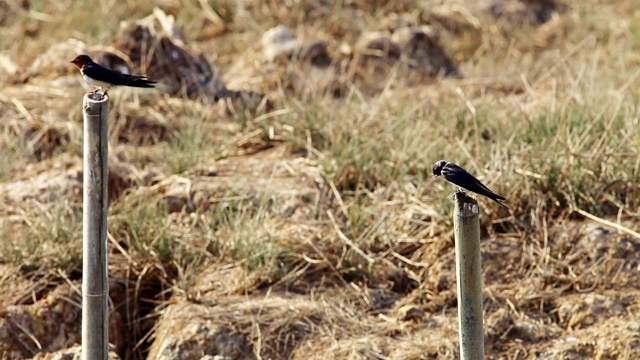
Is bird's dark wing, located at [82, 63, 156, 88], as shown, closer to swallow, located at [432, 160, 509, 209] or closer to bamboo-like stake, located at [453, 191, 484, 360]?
swallow, located at [432, 160, 509, 209]

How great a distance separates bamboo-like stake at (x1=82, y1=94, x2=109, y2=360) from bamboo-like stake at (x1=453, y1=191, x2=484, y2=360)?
3.18ft

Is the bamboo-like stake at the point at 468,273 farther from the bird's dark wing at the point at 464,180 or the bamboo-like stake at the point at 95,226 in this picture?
the bamboo-like stake at the point at 95,226

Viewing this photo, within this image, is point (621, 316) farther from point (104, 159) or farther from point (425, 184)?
point (104, 159)

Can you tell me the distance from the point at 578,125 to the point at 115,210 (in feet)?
6.73

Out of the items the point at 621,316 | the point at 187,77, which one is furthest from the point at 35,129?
the point at 621,316

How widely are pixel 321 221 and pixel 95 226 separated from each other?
1.54 metres

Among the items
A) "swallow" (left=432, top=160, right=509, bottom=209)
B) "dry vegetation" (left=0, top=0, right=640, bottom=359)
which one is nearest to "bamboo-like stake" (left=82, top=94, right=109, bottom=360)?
"dry vegetation" (left=0, top=0, right=640, bottom=359)

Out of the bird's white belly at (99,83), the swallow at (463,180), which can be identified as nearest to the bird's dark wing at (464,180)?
the swallow at (463,180)

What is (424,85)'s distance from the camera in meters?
6.46

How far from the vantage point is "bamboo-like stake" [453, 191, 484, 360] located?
2.61 m

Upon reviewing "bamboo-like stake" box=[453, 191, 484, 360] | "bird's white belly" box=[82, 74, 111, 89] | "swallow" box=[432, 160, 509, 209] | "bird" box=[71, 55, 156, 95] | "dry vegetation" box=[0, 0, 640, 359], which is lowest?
"dry vegetation" box=[0, 0, 640, 359]

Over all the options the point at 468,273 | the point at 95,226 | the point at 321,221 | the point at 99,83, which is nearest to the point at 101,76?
the point at 99,83

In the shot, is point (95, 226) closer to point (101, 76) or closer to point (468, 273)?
point (101, 76)

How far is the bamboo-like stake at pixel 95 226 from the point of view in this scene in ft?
9.31
